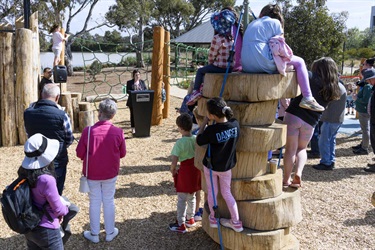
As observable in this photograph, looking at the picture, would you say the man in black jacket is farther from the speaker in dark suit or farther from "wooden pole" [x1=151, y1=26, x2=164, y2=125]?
"wooden pole" [x1=151, y1=26, x2=164, y2=125]

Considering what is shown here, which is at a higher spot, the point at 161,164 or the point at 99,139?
the point at 99,139

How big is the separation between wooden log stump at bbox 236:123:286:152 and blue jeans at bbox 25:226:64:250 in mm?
1617

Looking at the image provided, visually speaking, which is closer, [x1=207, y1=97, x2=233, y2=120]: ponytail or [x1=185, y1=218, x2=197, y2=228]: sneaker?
[x1=207, y1=97, x2=233, y2=120]: ponytail

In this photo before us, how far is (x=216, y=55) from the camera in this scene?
12.7 feet

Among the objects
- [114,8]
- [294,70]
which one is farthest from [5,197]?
[114,8]

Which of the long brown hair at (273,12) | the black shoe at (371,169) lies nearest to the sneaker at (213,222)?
the long brown hair at (273,12)

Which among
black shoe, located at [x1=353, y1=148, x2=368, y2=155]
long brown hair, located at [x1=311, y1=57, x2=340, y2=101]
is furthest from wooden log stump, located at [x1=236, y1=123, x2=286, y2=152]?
black shoe, located at [x1=353, y1=148, x2=368, y2=155]

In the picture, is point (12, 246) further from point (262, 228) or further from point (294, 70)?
point (294, 70)

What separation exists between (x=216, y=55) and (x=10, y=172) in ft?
13.1

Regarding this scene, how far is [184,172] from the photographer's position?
4.06m

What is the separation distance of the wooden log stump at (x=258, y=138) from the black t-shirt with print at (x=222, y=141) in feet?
0.44

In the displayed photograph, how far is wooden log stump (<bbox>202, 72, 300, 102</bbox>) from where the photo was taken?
330cm

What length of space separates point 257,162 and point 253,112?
46cm

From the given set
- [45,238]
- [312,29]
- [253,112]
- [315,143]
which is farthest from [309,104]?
[312,29]
